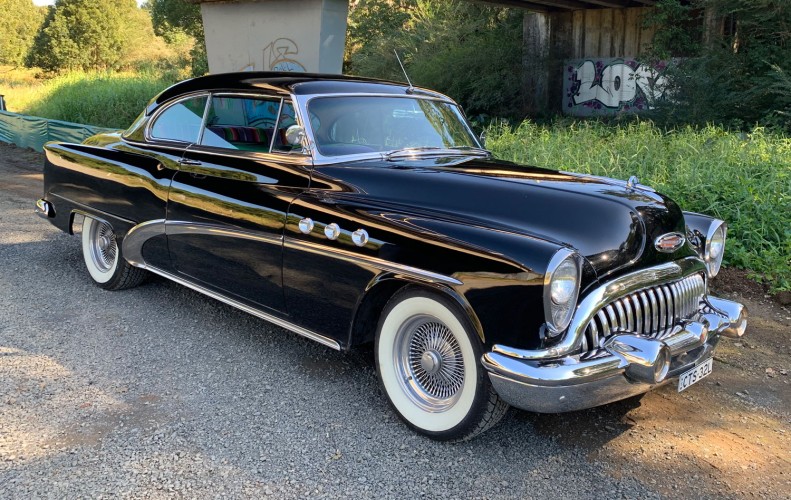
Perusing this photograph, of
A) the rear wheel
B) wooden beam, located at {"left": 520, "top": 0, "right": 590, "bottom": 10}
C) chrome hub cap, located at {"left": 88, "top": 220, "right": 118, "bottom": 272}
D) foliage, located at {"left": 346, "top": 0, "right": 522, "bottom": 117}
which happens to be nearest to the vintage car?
the rear wheel

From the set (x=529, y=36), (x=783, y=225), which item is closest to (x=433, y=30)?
(x=529, y=36)

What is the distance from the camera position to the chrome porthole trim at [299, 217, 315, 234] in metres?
3.51

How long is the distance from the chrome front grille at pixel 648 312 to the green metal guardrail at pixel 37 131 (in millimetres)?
10654

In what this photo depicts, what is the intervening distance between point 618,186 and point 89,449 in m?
2.94

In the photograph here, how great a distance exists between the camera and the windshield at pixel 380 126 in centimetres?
385

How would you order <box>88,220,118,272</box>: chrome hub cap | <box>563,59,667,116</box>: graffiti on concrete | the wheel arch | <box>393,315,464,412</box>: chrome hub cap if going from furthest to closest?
<box>563,59,667,116</box>: graffiti on concrete, <box>88,220,118,272</box>: chrome hub cap, <box>393,315,464,412</box>: chrome hub cap, the wheel arch

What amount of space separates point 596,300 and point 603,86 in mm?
15789

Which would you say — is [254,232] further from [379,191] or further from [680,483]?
[680,483]

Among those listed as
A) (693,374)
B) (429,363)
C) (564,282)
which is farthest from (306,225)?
(693,374)

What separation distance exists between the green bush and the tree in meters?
23.0

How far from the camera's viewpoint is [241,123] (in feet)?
13.9

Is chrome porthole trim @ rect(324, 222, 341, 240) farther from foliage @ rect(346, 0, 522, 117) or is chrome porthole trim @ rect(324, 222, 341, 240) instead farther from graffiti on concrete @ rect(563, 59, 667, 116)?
foliage @ rect(346, 0, 522, 117)

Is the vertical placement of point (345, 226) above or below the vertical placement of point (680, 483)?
above

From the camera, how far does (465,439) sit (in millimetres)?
3092
